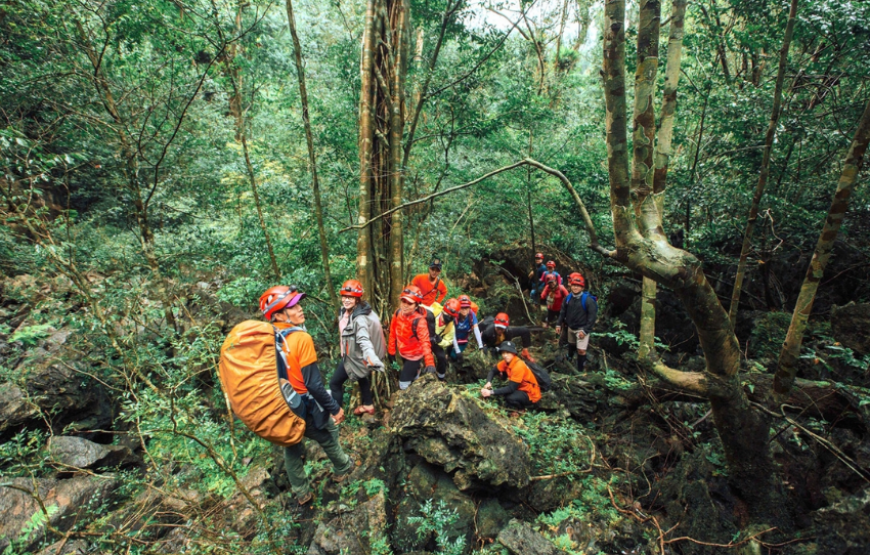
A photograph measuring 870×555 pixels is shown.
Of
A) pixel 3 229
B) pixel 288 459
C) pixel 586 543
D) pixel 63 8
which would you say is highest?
pixel 63 8

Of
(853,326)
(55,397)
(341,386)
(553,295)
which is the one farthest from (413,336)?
(55,397)

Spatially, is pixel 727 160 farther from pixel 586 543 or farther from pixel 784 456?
pixel 586 543

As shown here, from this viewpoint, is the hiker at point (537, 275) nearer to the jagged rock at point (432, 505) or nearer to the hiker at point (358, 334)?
the hiker at point (358, 334)

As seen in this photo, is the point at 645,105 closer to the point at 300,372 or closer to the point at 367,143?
the point at 300,372

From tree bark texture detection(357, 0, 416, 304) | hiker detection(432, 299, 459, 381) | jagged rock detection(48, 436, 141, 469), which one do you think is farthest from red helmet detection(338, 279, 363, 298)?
jagged rock detection(48, 436, 141, 469)

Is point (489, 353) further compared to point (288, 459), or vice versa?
point (489, 353)

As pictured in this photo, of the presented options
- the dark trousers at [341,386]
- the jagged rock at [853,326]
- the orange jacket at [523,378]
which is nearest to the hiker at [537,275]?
the orange jacket at [523,378]

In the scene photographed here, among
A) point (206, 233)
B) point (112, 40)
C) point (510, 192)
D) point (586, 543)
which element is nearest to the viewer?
point (586, 543)

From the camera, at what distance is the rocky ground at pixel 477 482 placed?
3709mm

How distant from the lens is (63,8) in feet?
18.7

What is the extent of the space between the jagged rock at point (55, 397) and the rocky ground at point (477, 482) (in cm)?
28

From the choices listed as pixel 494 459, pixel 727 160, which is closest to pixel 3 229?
pixel 494 459

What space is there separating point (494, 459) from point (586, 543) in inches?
48.5

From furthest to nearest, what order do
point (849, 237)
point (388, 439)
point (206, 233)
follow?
point (206, 233) < point (849, 237) < point (388, 439)
